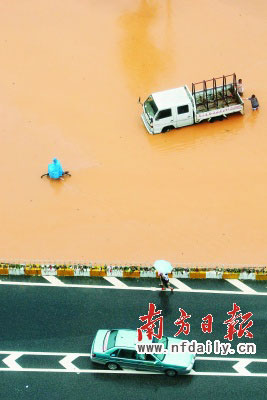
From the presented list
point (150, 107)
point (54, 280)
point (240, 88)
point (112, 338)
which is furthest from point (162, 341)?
point (240, 88)

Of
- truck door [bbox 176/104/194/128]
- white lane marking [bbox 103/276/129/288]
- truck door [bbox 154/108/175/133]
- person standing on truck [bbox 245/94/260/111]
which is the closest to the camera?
white lane marking [bbox 103/276/129/288]

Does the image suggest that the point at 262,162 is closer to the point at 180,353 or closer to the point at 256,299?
the point at 256,299

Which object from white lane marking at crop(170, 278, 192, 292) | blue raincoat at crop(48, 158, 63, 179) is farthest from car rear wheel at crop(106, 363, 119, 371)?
blue raincoat at crop(48, 158, 63, 179)

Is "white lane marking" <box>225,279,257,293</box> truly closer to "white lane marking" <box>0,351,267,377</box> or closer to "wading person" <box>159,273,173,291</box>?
"wading person" <box>159,273,173,291</box>

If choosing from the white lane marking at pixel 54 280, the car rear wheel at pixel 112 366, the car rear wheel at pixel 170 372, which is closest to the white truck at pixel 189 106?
the white lane marking at pixel 54 280

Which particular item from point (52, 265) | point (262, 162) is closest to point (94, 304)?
point (52, 265)
